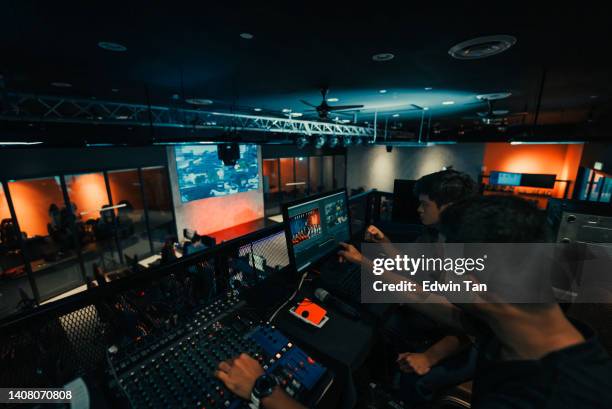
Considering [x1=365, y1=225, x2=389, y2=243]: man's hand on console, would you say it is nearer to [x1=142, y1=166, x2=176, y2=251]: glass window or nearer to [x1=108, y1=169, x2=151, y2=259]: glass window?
[x1=108, y1=169, x2=151, y2=259]: glass window

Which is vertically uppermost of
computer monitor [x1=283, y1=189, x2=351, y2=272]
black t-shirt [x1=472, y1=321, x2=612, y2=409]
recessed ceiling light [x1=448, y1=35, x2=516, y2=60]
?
recessed ceiling light [x1=448, y1=35, x2=516, y2=60]

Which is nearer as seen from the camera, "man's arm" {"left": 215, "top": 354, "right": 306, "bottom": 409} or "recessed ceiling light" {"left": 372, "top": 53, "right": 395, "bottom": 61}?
"man's arm" {"left": 215, "top": 354, "right": 306, "bottom": 409}

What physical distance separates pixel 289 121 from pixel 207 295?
714cm

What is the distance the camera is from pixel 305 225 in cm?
139

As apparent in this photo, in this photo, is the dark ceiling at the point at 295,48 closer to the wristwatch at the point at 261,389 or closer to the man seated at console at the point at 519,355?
the man seated at console at the point at 519,355

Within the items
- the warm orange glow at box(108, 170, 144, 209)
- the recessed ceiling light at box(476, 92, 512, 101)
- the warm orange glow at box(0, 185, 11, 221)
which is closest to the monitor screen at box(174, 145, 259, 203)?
the warm orange glow at box(108, 170, 144, 209)

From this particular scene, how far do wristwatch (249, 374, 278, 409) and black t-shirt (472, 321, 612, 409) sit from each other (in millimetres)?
565

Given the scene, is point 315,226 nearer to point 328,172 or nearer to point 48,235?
point 48,235

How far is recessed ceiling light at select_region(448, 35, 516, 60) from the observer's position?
2.20 m

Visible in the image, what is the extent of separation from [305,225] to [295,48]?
190 cm

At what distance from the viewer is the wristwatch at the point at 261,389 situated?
0.73m

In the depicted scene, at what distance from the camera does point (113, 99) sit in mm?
5207

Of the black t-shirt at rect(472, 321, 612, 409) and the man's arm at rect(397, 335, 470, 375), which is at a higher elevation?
the black t-shirt at rect(472, 321, 612, 409)

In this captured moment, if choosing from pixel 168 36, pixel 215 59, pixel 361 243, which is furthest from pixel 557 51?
pixel 168 36
